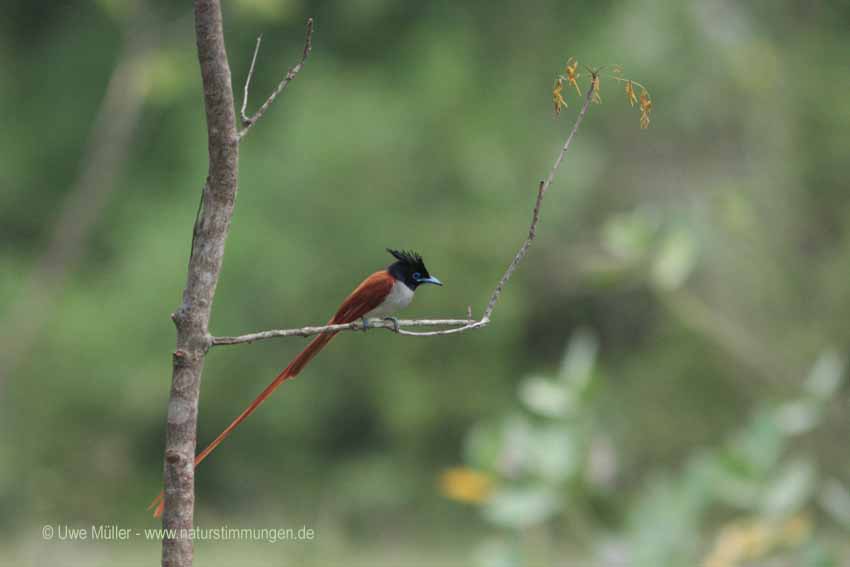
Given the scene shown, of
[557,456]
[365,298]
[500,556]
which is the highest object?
[557,456]

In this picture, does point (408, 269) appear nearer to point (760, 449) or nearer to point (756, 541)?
point (760, 449)

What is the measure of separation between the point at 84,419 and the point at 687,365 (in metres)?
3.98

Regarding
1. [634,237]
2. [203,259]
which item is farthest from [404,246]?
[203,259]

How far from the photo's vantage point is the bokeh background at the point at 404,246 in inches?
287

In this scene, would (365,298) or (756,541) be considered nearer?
(365,298)

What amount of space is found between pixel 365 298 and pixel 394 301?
0.11 metres

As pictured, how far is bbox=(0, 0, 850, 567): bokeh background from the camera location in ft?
23.9

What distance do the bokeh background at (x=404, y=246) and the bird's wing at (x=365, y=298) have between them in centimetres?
484

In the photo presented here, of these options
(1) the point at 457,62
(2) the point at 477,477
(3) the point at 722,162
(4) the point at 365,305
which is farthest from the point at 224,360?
(4) the point at 365,305

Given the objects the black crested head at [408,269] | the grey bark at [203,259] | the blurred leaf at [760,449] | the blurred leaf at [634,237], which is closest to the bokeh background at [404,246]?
the blurred leaf at [634,237]

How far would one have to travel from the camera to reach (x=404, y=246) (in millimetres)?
7430

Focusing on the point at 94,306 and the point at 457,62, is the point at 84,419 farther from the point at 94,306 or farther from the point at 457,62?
the point at 457,62

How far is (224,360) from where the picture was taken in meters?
8.09

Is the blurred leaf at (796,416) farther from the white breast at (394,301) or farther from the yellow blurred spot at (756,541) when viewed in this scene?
the white breast at (394,301)
